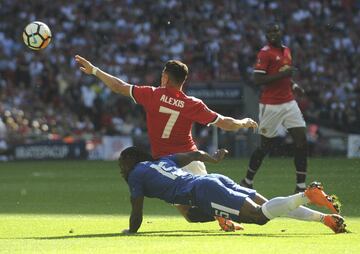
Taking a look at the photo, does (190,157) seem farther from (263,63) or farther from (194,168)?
(263,63)

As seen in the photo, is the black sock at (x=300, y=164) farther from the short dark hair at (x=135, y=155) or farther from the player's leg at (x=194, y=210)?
the short dark hair at (x=135, y=155)

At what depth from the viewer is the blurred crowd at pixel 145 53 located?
3109 centimetres

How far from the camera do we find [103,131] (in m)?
31.1

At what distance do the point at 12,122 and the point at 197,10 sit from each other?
8195 mm

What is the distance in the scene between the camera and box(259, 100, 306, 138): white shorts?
1566 centimetres

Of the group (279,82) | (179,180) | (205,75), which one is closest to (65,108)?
(205,75)

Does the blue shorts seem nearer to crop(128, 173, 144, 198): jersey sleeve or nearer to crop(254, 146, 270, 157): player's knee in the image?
crop(128, 173, 144, 198): jersey sleeve

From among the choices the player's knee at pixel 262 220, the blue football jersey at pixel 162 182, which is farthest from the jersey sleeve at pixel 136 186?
the player's knee at pixel 262 220

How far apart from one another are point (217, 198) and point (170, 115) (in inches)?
53.6

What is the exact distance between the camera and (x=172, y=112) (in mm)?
10992

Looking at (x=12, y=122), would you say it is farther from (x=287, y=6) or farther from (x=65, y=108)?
(x=287, y=6)

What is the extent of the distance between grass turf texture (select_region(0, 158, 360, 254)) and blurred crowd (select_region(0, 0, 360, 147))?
847cm

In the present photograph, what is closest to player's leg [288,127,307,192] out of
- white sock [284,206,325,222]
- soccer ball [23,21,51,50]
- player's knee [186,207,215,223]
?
soccer ball [23,21,51,50]

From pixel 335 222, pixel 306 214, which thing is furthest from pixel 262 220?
pixel 335 222
